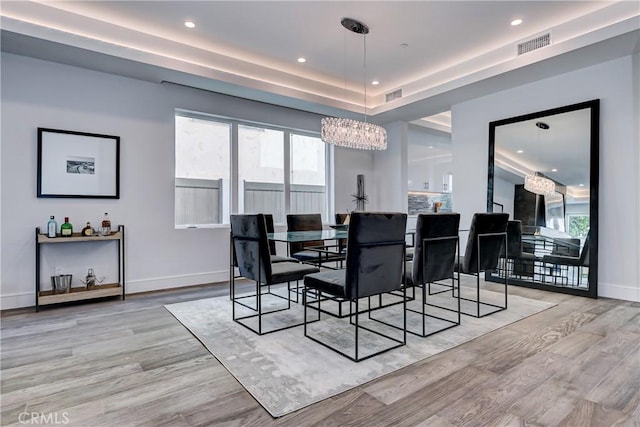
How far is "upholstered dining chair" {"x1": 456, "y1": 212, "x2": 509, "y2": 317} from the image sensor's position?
323 cm

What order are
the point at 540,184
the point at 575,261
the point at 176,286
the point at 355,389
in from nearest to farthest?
the point at 355,389 → the point at 575,261 → the point at 540,184 → the point at 176,286

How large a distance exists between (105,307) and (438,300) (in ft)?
12.0

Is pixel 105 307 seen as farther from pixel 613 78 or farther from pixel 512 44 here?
pixel 613 78

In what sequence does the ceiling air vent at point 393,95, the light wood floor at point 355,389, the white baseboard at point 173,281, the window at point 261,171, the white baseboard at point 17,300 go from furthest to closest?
the ceiling air vent at point 393,95
the window at point 261,171
the white baseboard at point 173,281
the white baseboard at point 17,300
the light wood floor at point 355,389

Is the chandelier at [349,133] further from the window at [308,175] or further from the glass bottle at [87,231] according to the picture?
the glass bottle at [87,231]

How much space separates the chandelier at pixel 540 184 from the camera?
4355mm

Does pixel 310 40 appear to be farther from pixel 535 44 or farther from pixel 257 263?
pixel 257 263

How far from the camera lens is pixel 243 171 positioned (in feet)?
17.4

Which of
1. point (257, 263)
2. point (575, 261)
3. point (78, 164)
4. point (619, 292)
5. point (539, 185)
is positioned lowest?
point (619, 292)

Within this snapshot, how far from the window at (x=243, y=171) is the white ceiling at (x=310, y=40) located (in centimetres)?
66

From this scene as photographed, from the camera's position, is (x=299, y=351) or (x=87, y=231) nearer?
(x=299, y=351)

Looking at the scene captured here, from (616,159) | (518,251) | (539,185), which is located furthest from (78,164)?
(616,159)

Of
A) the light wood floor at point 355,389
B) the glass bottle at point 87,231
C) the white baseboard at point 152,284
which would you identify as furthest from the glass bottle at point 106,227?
the light wood floor at point 355,389

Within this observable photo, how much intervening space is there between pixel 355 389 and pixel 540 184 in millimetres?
3954
